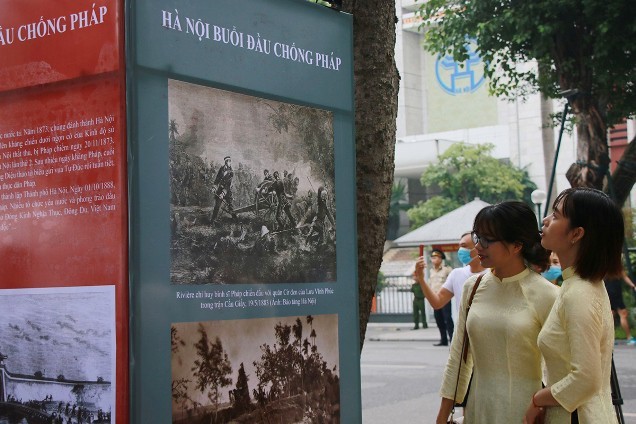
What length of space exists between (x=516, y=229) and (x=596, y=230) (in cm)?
45

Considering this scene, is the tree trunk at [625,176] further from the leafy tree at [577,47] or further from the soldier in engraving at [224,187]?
the soldier in engraving at [224,187]

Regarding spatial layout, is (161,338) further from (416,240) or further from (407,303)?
(407,303)

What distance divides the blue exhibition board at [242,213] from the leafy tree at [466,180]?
50253 millimetres

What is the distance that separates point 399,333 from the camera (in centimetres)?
2516

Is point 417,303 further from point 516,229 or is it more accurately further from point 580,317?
point 580,317

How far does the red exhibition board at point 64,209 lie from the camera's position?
2.70 metres

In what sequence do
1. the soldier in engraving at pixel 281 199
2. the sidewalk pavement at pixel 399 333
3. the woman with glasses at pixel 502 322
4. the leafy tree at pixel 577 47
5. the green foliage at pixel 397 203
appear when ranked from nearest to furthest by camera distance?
the soldier in engraving at pixel 281 199, the woman with glasses at pixel 502 322, the leafy tree at pixel 577 47, the sidewalk pavement at pixel 399 333, the green foliage at pixel 397 203

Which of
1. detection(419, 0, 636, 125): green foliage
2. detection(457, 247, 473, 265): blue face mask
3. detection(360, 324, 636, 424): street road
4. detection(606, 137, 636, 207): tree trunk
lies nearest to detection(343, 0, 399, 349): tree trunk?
detection(457, 247, 473, 265): blue face mask

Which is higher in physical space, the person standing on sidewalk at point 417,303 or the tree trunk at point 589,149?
the tree trunk at point 589,149

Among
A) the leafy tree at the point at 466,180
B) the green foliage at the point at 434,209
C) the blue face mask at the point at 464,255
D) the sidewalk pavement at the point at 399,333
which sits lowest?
the sidewalk pavement at the point at 399,333

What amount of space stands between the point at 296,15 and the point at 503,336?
1404 millimetres

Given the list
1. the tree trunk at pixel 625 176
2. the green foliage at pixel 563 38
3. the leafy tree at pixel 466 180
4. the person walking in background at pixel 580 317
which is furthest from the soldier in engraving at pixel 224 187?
the leafy tree at pixel 466 180

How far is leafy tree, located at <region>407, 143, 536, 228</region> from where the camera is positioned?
53625 millimetres

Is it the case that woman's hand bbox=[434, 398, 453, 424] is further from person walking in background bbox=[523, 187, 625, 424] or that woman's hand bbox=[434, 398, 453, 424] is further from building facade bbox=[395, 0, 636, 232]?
building facade bbox=[395, 0, 636, 232]
